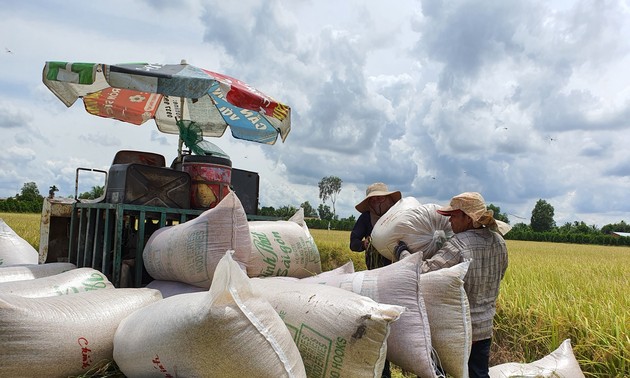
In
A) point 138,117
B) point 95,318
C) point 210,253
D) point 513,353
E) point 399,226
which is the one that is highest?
point 138,117

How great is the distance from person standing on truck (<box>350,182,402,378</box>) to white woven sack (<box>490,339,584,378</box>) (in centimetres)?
102

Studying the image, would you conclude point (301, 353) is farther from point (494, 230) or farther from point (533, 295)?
point (533, 295)

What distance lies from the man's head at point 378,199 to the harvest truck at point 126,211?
37.3 inches

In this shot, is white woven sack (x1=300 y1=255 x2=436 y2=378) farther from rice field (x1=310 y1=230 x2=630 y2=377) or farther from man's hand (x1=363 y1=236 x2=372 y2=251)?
man's hand (x1=363 y1=236 x2=372 y2=251)

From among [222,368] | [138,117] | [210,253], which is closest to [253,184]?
[210,253]

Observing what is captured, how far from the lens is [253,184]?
4820mm

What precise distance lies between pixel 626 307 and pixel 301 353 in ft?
10.7

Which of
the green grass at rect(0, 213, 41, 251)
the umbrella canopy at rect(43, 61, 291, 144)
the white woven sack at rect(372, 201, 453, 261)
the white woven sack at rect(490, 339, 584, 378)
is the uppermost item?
the umbrella canopy at rect(43, 61, 291, 144)

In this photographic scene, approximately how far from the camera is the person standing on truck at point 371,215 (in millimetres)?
3824

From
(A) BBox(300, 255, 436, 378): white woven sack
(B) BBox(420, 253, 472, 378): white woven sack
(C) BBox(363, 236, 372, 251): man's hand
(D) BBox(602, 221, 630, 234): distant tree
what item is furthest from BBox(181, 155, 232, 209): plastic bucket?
(D) BBox(602, 221, 630, 234): distant tree

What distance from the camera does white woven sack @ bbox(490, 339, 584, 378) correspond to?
10.4 feet

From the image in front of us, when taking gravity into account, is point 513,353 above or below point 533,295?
below

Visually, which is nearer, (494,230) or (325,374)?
(325,374)

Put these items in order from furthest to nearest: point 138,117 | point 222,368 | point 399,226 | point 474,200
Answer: point 138,117 < point 399,226 < point 474,200 < point 222,368
